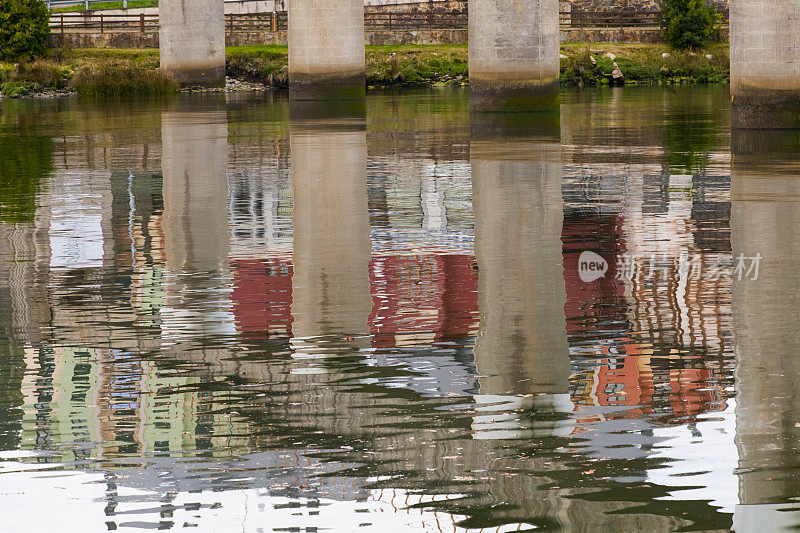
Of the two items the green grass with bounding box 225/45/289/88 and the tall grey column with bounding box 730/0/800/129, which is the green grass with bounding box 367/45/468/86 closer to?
the green grass with bounding box 225/45/289/88

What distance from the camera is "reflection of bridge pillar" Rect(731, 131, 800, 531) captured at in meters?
5.76

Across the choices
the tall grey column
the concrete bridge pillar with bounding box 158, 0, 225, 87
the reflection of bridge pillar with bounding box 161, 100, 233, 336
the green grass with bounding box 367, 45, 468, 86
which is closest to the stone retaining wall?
the green grass with bounding box 367, 45, 468, 86

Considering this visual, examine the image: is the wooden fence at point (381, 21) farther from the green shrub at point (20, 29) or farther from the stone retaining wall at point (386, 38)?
the green shrub at point (20, 29)

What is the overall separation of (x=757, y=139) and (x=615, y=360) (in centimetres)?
1663

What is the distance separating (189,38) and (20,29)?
7.69 meters

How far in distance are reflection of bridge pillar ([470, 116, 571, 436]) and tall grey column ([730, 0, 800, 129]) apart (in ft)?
22.8

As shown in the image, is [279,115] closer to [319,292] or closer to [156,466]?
[319,292]

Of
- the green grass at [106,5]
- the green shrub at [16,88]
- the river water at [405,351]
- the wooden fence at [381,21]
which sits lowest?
the river water at [405,351]

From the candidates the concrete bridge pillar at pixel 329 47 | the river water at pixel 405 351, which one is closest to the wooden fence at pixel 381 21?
the concrete bridge pillar at pixel 329 47

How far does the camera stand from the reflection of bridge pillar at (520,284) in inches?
303

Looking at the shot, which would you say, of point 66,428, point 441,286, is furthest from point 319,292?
point 66,428

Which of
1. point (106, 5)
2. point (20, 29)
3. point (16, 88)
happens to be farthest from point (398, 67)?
point (106, 5)

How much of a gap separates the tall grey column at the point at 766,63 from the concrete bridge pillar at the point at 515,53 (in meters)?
6.23

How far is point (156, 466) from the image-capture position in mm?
6250
